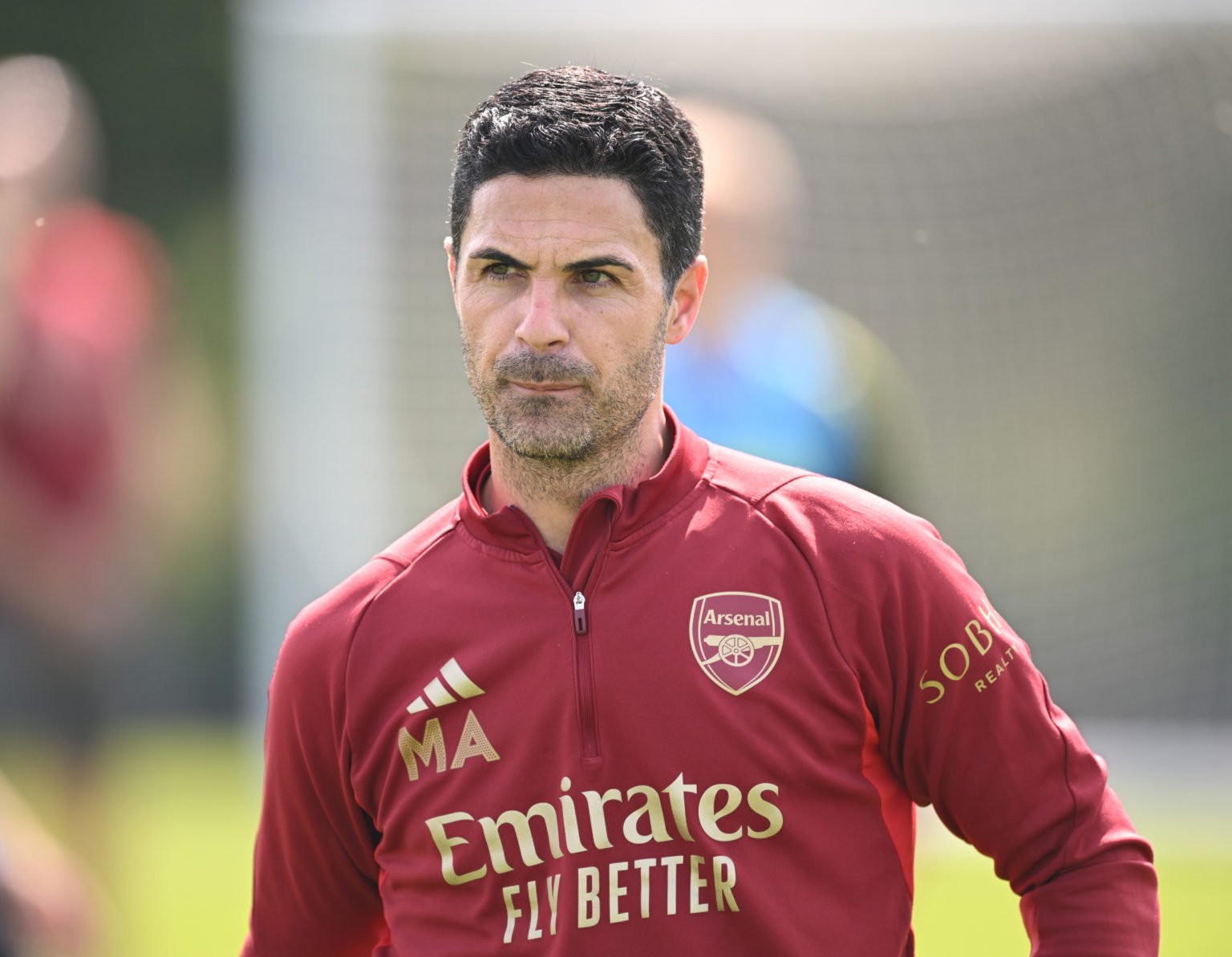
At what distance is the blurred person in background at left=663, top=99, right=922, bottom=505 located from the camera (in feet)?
14.3

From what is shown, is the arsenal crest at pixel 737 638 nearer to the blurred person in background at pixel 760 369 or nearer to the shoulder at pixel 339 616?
the shoulder at pixel 339 616

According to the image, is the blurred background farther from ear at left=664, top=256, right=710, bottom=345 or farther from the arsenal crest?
the arsenal crest

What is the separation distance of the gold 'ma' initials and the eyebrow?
0.59m

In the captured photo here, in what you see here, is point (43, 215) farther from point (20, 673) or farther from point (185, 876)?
point (185, 876)

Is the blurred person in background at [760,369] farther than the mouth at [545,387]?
Yes

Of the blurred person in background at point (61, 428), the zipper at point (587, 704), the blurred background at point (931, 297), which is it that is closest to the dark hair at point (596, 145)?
→ the zipper at point (587, 704)

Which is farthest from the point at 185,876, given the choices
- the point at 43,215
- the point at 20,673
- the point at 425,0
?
the point at 425,0

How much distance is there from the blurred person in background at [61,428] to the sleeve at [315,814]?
2934 mm

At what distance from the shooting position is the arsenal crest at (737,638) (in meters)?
2.17

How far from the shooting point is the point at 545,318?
2.20m

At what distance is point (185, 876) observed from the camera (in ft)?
22.4

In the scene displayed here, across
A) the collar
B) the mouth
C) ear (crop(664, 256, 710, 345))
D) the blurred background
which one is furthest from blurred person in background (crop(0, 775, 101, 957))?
the blurred background

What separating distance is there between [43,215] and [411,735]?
3.52m

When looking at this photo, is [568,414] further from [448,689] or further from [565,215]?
[448,689]
